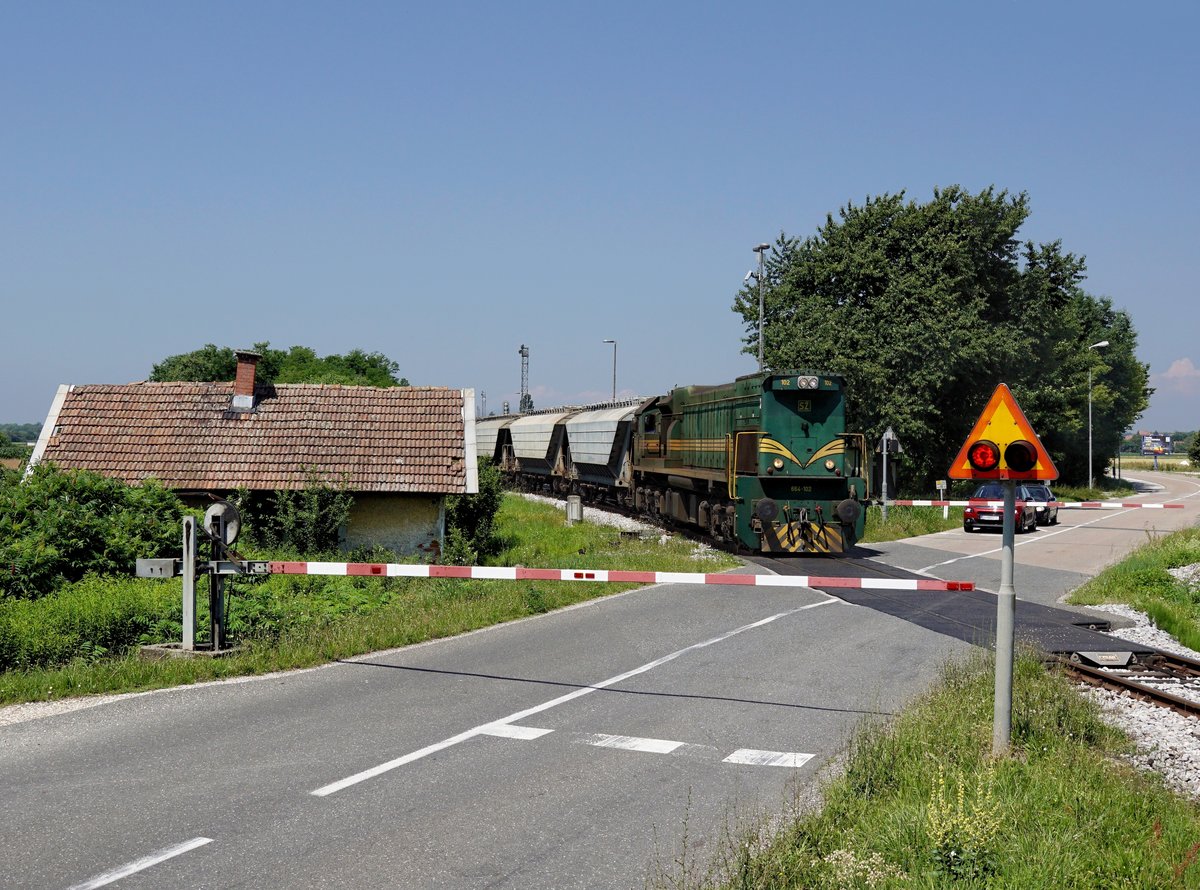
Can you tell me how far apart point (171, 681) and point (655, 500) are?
21448 millimetres

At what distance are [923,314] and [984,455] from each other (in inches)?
1448

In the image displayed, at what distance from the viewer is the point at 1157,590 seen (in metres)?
18.8

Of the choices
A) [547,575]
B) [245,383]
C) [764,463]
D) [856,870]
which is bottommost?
[856,870]

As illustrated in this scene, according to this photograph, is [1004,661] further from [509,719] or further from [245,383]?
[245,383]

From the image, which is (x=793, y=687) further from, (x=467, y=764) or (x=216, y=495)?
(x=216, y=495)

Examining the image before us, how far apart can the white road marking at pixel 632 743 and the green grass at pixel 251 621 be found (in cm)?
416

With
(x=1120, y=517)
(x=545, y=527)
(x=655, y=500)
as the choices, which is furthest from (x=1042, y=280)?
(x=545, y=527)

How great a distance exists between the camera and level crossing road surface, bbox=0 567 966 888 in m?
5.86

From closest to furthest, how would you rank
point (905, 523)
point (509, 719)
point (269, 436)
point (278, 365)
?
point (509, 719)
point (269, 436)
point (905, 523)
point (278, 365)

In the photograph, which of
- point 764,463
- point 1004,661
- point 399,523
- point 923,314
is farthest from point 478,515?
point 923,314

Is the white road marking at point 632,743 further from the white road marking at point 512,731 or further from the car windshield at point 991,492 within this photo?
the car windshield at point 991,492

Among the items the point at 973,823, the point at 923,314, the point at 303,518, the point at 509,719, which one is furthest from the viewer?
the point at 923,314

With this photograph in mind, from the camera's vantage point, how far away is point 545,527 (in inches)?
1203

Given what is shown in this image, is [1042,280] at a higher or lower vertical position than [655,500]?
higher
